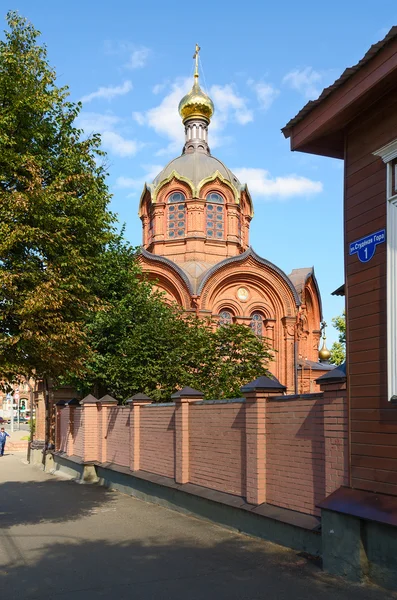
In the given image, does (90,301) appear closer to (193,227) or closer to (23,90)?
(23,90)

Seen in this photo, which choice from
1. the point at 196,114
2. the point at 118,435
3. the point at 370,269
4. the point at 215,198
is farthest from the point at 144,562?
the point at 196,114

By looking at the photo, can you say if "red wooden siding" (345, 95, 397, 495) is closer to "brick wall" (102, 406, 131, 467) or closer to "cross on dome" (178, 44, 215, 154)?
"brick wall" (102, 406, 131, 467)

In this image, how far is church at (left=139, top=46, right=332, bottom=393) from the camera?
2831 centimetres

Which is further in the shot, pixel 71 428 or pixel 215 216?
pixel 215 216

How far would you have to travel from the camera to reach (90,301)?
10.9 m

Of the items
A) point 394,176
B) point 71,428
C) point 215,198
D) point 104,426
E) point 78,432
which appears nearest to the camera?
point 394,176

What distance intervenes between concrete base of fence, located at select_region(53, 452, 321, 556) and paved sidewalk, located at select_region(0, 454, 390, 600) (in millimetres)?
168

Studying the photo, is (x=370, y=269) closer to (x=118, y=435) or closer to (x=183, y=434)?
(x=183, y=434)

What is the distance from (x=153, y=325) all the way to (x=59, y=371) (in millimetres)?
7615

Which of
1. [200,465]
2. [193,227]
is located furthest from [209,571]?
[193,227]

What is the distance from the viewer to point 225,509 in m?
9.71

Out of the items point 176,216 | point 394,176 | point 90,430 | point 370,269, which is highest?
point 176,216

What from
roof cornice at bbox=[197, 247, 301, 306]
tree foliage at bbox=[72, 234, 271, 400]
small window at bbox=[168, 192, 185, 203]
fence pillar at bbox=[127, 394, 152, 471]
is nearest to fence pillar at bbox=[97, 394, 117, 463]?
tree foliage at bbox=[72, 234, 271, 400]

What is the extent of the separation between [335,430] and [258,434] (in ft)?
6.42
